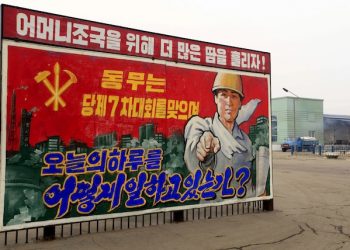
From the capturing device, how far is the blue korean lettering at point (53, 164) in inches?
241

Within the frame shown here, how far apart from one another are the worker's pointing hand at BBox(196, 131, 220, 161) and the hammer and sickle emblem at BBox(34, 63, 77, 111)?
306cm

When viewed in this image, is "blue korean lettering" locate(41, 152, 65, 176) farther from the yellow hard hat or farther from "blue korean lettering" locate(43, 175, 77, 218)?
the yellow hard hat

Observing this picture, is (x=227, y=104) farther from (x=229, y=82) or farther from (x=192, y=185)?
(x=192, y=185)

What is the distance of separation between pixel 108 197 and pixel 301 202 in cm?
633

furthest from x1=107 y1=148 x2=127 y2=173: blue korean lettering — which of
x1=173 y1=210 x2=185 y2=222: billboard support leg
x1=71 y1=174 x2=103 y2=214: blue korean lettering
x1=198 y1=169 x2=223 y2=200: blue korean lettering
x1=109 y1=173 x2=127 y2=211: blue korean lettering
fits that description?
x1=198 y1=169 x2=223 y2=200: blue korean lettering

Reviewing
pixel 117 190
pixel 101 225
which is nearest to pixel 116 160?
pixel 117 190

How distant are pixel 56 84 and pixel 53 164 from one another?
52.9 inches

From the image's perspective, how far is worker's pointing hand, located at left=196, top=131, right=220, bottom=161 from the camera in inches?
318

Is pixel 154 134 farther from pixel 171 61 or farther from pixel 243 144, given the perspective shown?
pixel 243 144

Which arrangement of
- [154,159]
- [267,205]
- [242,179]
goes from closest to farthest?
[154,159]
[242,179]
[267,205]

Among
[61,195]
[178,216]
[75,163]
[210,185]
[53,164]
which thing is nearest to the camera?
[53,164]

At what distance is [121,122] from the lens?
6.95 m

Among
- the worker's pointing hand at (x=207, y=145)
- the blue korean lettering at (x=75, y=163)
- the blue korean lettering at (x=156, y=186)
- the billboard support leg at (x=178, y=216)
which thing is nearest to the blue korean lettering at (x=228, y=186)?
the worker's pointing hand at (x=207, y=145)

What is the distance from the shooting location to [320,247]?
6.14m
